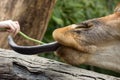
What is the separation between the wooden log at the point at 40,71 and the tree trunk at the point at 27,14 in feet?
3.35

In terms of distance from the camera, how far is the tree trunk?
302cm

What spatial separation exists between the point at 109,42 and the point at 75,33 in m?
0.21

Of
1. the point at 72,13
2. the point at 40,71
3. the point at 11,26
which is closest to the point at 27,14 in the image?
the point at 11,26

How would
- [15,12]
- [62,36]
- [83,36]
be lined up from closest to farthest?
[62,36]
[83,36]
[15,12]

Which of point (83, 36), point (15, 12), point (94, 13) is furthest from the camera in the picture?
point (94, 13)

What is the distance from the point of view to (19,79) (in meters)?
1.97

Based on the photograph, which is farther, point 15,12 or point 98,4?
point 98,4

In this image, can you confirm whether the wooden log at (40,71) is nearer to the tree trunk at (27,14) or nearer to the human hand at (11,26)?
the human hand at (11,26)

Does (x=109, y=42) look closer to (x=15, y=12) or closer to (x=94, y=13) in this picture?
(x=15, y=12)

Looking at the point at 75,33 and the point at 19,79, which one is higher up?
the point at 75,33

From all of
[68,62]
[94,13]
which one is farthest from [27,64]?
[94,13]

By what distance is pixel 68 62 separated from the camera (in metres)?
1.92

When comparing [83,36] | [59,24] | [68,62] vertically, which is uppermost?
[83,36]

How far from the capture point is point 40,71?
1.96 metres
